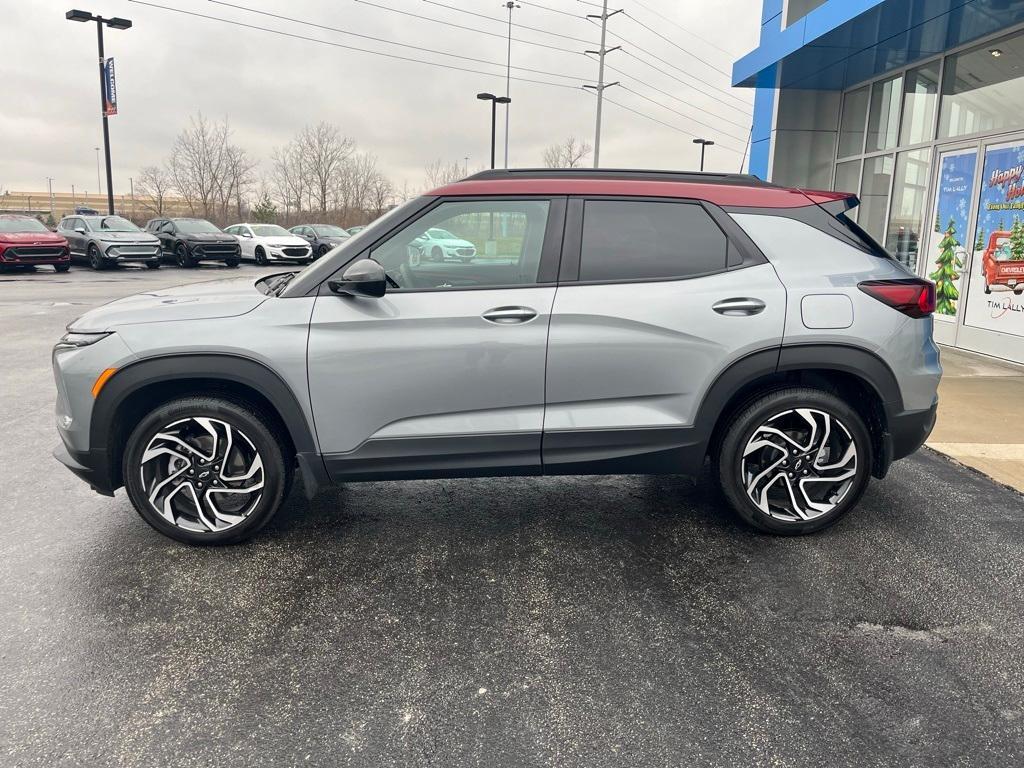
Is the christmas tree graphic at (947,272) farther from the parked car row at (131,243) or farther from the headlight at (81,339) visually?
the parked car row at (131,243)

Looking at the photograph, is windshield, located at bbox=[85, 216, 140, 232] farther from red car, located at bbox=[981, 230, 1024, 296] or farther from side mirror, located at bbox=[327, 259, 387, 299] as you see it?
side mirror, located at bbox=[327, 259, 387, 299]

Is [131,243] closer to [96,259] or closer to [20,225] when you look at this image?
[96,259]

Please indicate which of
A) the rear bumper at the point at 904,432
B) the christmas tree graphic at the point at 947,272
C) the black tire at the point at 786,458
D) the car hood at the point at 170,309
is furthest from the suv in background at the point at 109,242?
the rear bumper at the point at 904,432

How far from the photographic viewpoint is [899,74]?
1055 cm

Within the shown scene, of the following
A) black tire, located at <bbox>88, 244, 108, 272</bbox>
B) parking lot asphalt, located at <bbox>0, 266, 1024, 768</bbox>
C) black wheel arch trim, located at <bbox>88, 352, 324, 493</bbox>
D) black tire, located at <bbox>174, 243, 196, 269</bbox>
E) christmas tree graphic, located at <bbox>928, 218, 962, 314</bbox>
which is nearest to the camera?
parking lot asphalt, located at <bbox>0, 266, 1024, 768</bbox>

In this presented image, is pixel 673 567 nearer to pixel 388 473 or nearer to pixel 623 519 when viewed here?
pixel 623 519

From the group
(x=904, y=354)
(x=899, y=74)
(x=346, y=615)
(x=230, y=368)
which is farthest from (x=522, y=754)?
(x=899, y=74)

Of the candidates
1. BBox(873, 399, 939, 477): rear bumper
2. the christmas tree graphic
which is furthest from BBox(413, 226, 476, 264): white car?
the christmas tree graphic

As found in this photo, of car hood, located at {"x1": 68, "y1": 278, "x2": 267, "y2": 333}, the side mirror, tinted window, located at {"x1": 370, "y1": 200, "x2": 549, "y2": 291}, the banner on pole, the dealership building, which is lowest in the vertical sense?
car hood, located at {"x1": 68, "y1": 278, "x2": 267, "y2": 333}

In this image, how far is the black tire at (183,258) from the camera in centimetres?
2402

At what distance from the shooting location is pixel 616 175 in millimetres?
3805

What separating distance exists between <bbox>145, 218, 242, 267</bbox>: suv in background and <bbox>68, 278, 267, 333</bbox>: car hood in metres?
22.0

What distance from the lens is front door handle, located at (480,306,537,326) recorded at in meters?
3.41

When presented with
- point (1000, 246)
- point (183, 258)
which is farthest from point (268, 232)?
point (1000, 246)
